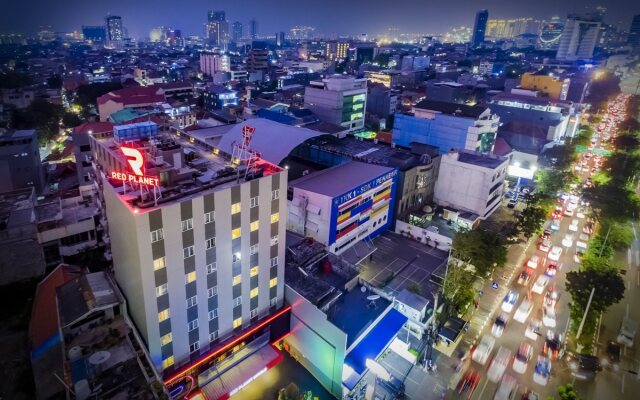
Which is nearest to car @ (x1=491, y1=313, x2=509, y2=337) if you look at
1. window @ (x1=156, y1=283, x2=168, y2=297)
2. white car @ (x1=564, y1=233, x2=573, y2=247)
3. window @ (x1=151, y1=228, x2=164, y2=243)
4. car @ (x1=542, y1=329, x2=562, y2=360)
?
car @ (x1=542, y1=329, x2=562, y2=360)

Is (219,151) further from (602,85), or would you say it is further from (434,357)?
(602,85)

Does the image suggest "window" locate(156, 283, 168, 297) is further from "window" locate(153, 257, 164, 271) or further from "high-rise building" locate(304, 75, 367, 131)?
"high-rise building" locate(304, 75, 367, 131)

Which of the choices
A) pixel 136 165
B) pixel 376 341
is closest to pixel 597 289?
pixel 376 341

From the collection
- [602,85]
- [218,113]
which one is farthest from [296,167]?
[602,85]

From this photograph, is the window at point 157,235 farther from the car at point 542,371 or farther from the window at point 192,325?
the car at point 542,371

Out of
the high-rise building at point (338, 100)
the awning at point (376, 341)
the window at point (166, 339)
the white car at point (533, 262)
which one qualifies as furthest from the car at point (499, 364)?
the high-rise building at point (338, 100)

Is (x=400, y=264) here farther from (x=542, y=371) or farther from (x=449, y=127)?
(x=449, y=127)
